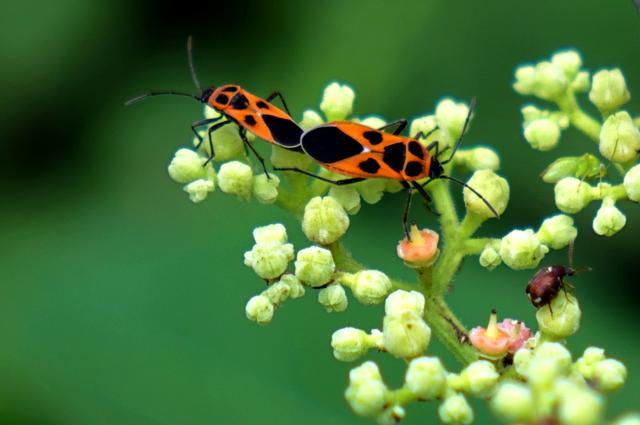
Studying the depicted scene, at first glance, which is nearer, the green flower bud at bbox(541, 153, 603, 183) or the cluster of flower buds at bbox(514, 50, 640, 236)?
the cluster of flower buds at bbox(514, 50, 640, 236)

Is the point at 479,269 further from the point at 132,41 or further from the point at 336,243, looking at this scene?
the point at 132,41

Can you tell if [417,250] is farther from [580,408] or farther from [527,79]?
[580,408]

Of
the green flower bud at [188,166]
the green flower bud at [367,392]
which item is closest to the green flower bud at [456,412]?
the green flower bud at [367,392]

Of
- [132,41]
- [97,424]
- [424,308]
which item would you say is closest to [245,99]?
[424,308]

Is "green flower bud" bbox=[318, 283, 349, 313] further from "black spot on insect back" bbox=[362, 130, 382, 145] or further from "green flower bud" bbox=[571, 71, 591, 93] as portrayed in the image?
"green flower bud" bbox=[571, 71, 591, 93]

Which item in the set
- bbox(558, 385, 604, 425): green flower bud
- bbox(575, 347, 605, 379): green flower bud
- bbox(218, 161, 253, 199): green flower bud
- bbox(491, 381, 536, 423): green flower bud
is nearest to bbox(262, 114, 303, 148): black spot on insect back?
bbox(218, 161, 253, 199): green flower bud
